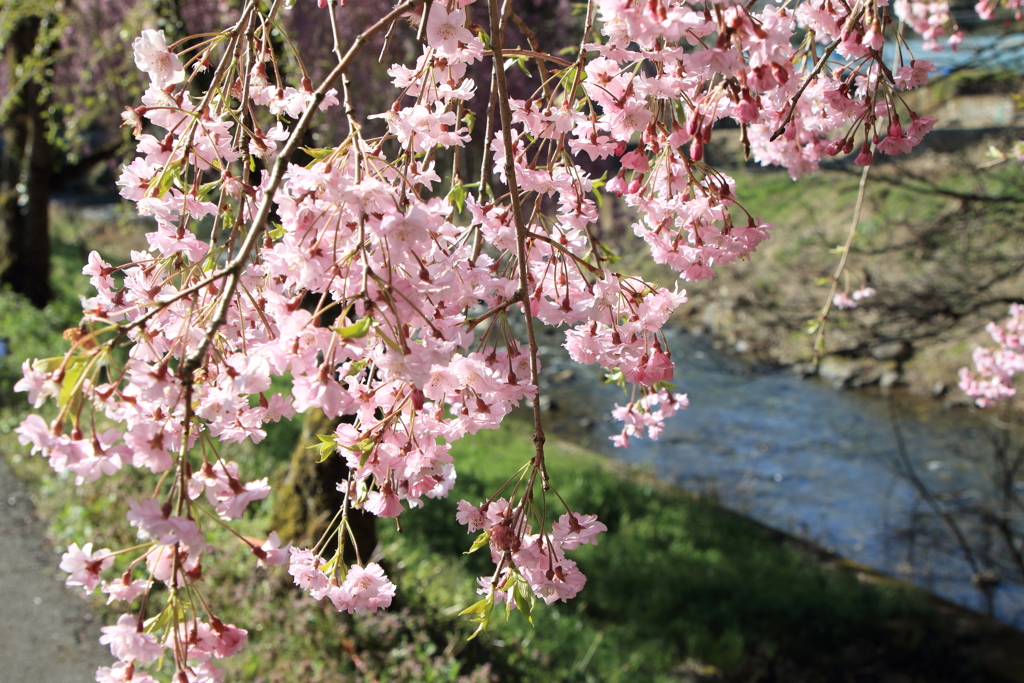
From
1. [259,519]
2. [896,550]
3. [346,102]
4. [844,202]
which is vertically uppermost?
[346,102]

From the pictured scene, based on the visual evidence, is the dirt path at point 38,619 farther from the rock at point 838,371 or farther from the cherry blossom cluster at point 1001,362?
the rock at point 838,371

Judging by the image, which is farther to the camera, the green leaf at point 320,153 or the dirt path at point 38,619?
the dirt path at point 38,619

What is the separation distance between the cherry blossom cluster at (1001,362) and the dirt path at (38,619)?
4763mm

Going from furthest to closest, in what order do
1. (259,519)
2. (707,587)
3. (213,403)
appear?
(707,587)
(259,519)
(213,403)

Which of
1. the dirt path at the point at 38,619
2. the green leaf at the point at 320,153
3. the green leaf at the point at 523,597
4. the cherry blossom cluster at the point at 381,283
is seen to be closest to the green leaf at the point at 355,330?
the cherry blossom cluster at the point at 381,283

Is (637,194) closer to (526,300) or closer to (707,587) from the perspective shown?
(526,300)

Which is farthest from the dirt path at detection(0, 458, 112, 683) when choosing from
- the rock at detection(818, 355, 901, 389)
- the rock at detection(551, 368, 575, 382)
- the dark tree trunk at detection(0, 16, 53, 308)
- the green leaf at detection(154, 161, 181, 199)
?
the rock at detection(818, 355, 901, 389)

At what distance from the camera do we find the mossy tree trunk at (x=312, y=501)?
165 inches

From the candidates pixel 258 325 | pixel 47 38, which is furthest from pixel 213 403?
pixel 47 38

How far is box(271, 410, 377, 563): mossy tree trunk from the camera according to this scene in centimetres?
418

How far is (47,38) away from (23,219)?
411cm

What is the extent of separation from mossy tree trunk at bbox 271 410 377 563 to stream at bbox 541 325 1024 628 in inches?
154

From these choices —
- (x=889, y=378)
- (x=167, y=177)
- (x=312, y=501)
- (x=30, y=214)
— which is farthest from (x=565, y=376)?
(x=167, y=177)

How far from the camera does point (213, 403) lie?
1077 mm
